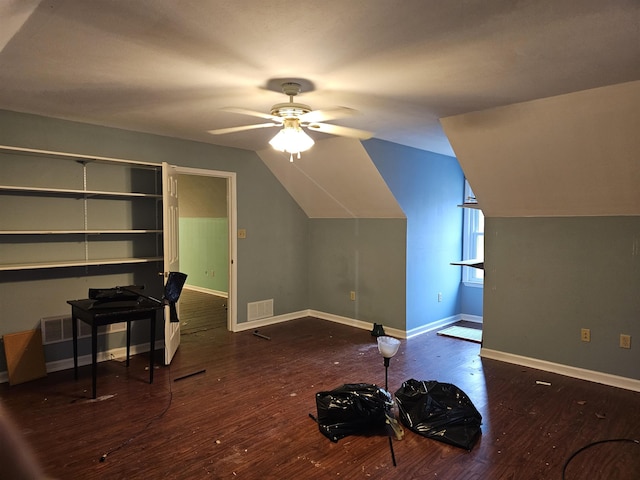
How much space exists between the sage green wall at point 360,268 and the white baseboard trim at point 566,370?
112 cm

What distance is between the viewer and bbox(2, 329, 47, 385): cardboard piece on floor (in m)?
3.40

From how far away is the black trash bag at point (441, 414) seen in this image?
259 cm

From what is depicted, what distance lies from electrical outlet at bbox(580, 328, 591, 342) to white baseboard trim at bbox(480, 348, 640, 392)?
0.26 m

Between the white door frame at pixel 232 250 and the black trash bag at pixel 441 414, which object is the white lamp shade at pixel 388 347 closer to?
the black trash bag at pixel 441 414

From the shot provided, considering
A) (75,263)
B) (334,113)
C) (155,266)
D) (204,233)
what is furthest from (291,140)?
(204,233)

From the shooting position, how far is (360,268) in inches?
210

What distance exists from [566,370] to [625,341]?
0.54m

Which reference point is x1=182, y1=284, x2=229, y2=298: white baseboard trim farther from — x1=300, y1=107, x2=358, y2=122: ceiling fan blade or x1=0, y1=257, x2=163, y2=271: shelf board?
x1=300, y1=107, x2=358, y2=122: ceiling fan blade

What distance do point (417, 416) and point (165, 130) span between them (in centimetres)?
340

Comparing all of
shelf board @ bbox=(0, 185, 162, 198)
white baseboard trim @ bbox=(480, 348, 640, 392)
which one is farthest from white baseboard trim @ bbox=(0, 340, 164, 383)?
white baseboard trim @ bbox=(480, 348, 640, 392)

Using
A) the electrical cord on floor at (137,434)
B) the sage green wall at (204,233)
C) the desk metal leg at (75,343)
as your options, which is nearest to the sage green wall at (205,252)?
the sage green wall at (204,233)

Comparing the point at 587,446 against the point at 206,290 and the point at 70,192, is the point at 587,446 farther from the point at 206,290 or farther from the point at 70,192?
the point at 206,290

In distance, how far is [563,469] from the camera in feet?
7.52

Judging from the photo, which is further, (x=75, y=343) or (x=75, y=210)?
(x=75, y=210)
